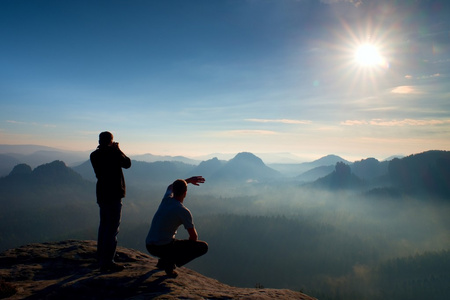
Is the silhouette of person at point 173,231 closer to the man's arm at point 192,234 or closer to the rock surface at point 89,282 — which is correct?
the man's arm at point 192,234

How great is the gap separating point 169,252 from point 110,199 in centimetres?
327

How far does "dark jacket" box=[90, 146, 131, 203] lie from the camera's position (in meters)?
9.56

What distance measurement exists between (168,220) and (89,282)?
325cm

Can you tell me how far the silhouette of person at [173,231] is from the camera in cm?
805

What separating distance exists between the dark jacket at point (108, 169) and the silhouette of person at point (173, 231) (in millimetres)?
2412

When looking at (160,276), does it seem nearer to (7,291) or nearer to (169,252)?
(169,252)

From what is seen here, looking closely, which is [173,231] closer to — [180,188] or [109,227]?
[180,188]

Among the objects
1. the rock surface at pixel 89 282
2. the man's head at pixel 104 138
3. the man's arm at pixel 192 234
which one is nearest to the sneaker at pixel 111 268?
the rock surface at pixel 89 282

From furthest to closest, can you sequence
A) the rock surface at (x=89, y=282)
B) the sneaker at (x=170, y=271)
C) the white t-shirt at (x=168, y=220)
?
the sneaker at (x=170, y=271), the white t-shirt at (x=168, y=220), the rock surface at (x=89, y=282)

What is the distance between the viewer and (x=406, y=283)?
609ft

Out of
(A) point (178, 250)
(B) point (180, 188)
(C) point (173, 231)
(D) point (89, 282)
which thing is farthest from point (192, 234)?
(D) point (89, 282)

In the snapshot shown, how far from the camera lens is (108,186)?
9.68 m

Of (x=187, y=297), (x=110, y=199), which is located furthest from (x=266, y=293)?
(x=110, y=199)

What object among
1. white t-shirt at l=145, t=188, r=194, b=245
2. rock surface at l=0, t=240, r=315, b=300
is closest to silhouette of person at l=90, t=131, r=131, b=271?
rock surface at l=0, t=240, r=315, b=300
